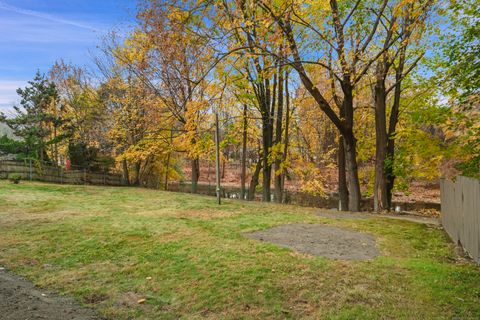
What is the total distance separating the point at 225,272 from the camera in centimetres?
417

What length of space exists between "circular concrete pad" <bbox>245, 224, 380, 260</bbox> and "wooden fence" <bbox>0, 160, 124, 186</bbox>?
15665 mm

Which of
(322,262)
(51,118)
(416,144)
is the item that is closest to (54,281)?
(322,262)

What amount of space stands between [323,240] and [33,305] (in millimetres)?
4139

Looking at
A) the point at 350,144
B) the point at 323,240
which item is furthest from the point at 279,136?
the point at 323,240

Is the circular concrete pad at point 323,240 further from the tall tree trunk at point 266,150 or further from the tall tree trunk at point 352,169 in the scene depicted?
the tall tree trunk at point 266,150

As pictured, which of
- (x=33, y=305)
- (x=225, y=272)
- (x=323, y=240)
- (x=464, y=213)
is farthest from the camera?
(x=323, y=240)

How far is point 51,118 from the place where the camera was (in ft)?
63.9

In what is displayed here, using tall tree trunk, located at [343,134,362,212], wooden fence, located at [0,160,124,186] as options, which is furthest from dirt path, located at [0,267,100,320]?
wooden fence, located at [0,160,124,186]

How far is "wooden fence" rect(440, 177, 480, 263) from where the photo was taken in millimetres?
4645

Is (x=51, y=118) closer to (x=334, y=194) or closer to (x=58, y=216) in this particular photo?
(x=58, y=216)

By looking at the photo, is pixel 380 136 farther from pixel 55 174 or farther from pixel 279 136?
pixel 55 174

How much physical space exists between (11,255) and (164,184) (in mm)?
18882

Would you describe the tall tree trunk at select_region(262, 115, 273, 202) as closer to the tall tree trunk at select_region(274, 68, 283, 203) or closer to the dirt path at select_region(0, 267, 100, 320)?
the tall tree trunk at select_region(274, 68, 283, 203)

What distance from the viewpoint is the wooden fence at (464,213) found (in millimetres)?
4645
